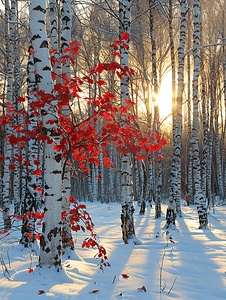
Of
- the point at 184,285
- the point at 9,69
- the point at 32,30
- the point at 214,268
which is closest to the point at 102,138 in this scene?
the point at 32,30

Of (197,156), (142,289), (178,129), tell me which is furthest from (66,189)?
(197,156)

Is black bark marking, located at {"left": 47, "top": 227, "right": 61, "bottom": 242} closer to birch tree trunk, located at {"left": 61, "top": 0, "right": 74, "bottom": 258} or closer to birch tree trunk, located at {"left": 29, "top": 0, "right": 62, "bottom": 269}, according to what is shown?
birch tree trunk, located at {"left": 29, "top": 0, "right": 62, "bottom": 269}

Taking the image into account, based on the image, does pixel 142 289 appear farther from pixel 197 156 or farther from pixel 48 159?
pixel 197 156

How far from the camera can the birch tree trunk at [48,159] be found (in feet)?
8.84

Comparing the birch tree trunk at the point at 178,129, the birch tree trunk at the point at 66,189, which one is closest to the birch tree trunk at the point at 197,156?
the birch tree trunk at the point at 178,129

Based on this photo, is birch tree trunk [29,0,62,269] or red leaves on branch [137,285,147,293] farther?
birch tree trunk [29,0,62,269]

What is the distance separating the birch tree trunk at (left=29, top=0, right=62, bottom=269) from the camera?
2.69 meters

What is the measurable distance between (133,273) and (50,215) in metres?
1.44

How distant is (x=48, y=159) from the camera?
2.78 metres

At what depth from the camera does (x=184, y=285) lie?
2.72 meters

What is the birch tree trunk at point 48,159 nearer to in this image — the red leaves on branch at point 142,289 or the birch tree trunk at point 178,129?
the red leaves on branch at point 142,289

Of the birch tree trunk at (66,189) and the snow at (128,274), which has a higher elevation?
the birch tree trunk at (66,189)

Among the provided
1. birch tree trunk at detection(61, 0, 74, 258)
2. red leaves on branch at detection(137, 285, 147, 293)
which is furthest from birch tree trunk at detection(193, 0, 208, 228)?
red leaves on branch at detection(137, 285, 147, 293)

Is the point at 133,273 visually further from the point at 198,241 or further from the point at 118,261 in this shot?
the point at 198,241
